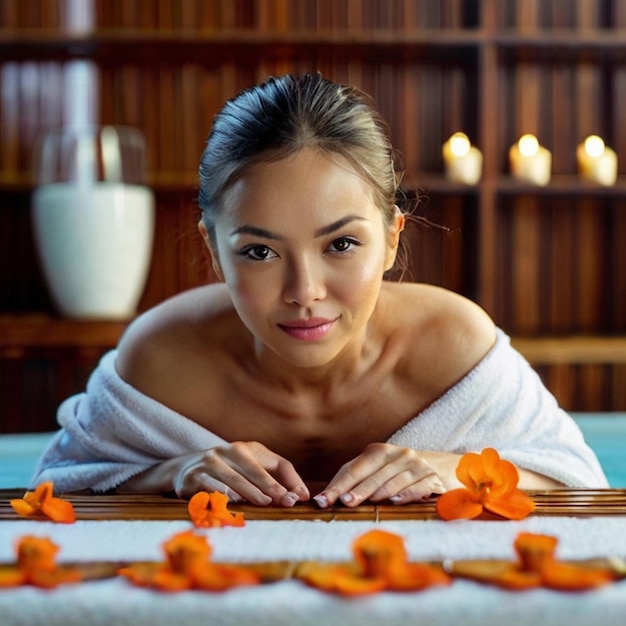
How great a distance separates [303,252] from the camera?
1133 millimetres

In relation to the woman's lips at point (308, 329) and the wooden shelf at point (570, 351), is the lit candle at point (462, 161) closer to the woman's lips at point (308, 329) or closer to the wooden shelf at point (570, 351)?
the wooden shelf at point (570, 351)

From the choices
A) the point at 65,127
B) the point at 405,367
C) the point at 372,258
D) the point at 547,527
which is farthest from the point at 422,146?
the point at 547,527

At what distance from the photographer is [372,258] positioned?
1224 millimetres

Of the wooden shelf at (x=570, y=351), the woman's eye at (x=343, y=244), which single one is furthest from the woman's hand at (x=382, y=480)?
the wooden shelf at (x=570, y=351)

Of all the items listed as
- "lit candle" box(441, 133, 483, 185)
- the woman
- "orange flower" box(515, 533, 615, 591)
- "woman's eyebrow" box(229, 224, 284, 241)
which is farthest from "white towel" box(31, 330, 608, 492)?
"lit candle" box(441, 133, 483, 185)

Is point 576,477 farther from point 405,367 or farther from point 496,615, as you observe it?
point 496,615

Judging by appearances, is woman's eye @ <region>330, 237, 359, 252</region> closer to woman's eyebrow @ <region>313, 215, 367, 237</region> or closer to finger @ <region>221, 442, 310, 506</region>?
woman's eyebrow @ <region>313, 215, 367, 237</region>

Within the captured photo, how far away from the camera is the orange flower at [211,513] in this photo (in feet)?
3.10

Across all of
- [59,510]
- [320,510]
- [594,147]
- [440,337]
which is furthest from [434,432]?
[594,147]

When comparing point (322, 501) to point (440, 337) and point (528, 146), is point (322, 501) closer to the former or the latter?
point (440, 337)

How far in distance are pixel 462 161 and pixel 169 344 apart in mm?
1831

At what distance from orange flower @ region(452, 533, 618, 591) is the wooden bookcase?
7.86 ft

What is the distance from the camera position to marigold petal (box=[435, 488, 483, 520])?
3.16ft

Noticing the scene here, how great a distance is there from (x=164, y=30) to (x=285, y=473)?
2464 millimetres
